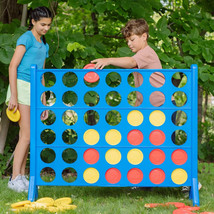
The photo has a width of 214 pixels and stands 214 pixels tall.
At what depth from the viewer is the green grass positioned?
2793mm

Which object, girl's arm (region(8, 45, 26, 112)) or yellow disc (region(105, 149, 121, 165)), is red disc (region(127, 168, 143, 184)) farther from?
girl's arm (region(8, 45, 26, 112))

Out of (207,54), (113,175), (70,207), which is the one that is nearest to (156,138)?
(113,175)

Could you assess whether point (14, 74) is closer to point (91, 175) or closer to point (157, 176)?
point (91, 175)

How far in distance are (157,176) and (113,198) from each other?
1.37ft

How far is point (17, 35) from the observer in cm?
374

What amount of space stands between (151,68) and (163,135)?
61cm

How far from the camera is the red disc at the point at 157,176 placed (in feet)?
9.91

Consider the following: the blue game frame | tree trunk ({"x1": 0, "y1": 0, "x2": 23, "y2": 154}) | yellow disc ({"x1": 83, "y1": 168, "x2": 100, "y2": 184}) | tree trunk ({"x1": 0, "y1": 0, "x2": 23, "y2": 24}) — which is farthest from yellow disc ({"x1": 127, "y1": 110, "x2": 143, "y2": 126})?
tree trunk ({"x1": 0, "y1": 0, "x2": 23, "y2": 24})

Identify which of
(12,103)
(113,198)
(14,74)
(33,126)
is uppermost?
(14,74)

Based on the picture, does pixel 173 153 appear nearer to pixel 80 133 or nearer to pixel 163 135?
pixel 163 135

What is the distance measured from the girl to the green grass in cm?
24

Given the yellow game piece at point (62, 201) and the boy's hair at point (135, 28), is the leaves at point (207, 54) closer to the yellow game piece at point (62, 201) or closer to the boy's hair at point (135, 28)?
the boy's hair at point (135, 28)

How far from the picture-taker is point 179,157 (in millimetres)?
3027

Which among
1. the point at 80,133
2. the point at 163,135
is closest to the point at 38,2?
the point at 80,133
